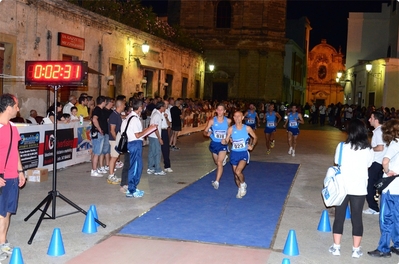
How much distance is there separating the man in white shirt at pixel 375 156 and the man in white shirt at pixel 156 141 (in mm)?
5011

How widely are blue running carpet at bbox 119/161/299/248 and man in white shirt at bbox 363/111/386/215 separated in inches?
66.5

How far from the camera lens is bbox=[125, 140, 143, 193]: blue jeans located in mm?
9781

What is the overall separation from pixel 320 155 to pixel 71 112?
9494 mm

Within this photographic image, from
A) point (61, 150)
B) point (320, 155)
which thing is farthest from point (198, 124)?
point (61, 150)

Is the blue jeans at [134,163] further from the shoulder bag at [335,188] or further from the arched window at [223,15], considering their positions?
the arched window at [223,15]

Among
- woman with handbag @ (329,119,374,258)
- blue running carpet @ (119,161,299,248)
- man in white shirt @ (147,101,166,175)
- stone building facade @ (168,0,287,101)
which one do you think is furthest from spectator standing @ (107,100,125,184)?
stone building facade @ (168,0,287,101)

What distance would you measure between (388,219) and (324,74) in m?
75.9

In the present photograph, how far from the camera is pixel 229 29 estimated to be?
45.4m

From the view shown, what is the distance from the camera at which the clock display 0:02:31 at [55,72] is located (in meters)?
7.55

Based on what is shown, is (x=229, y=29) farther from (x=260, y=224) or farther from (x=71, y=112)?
(x=260, y=224)

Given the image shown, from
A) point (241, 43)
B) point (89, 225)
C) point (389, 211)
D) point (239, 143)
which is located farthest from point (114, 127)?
point (241, 43)

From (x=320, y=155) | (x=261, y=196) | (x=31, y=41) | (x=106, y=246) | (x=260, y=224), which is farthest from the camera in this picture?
(x=320, y=155)

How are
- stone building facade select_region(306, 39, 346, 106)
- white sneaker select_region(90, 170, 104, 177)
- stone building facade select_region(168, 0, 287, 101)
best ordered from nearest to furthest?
1. white sneaker select_region(90, 170, 104, 177)
2. stone building facade select_region(168, 0, 287, 101)
3. stone building facade select_region(306, 39, 346, 106)

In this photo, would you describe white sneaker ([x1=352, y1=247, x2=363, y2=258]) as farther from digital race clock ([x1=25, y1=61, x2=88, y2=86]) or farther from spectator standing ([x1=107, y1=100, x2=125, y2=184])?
spectator standing ([x1=107, y1=100, x2=125, y2=184])
